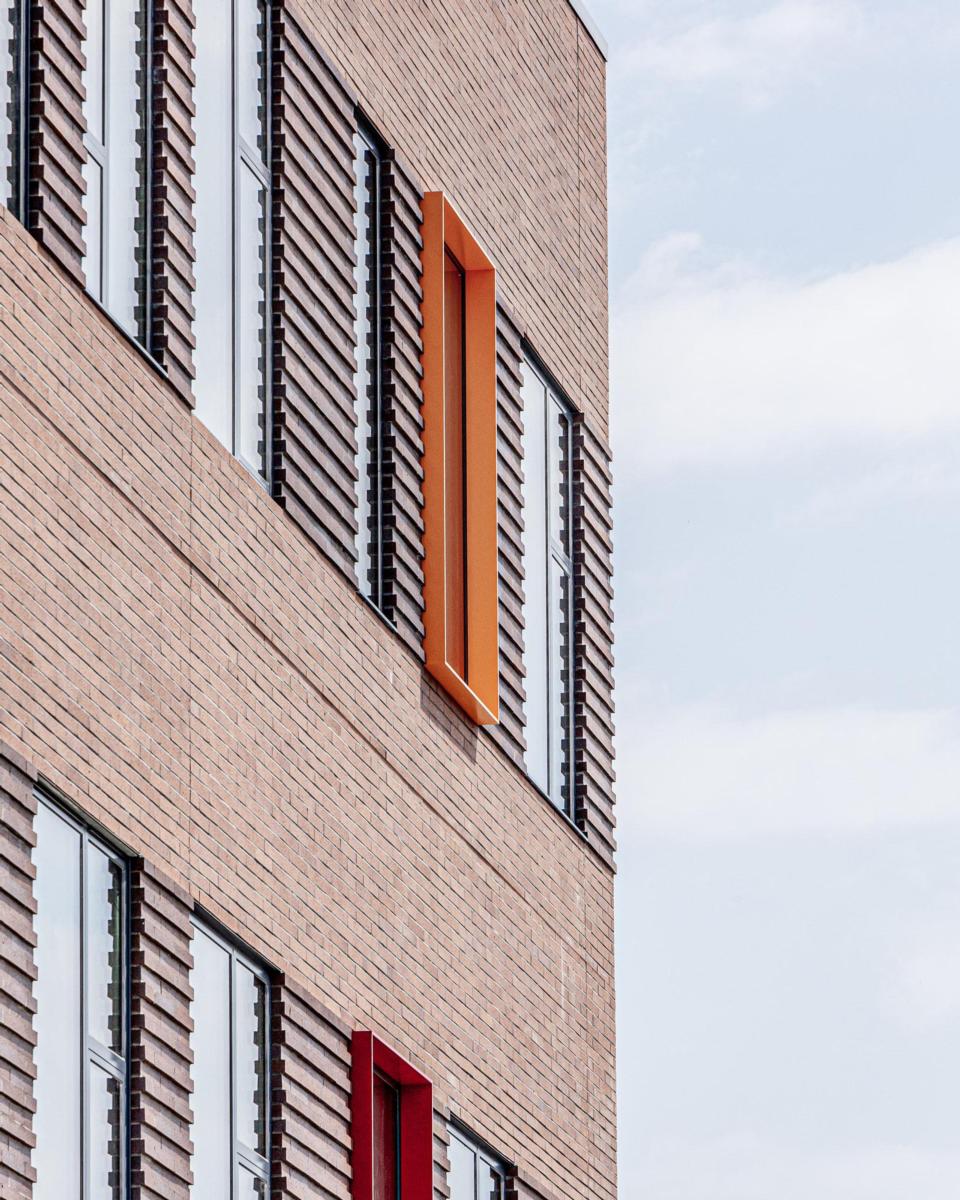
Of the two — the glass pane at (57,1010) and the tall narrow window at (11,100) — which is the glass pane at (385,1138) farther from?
the tall narrow window at (11,100)

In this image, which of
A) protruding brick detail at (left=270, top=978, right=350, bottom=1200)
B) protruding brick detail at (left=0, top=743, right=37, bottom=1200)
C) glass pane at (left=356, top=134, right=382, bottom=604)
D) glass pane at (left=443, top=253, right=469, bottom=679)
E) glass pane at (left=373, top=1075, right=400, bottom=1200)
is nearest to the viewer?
protruding brick detail at (left=0, top=743, right=37, bottom=1200)

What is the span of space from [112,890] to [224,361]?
374cm


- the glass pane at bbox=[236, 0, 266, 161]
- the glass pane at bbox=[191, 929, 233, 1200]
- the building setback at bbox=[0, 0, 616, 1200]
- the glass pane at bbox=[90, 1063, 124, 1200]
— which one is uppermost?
the glass pane at bbox=[236, 0, 266, 161]

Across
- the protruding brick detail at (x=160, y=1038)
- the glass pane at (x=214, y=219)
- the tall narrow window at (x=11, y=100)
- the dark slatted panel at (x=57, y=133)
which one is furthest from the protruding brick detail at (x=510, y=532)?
the tall narrow window at (x=11, y=100)

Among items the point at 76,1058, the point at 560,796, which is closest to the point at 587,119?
the point at 560,796

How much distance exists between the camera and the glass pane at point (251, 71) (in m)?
18.0

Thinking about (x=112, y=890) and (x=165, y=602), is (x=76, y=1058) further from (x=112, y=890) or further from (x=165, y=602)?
(x=165, y=602)

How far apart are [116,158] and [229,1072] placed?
498 centimetres

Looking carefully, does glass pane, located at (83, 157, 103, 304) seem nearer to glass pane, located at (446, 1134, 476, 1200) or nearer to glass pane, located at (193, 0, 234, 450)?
glass pane, located at (193, 0, 234, 450)

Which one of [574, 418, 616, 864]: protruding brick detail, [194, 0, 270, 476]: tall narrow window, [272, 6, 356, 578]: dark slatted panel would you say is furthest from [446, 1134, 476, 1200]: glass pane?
[194, 0, 270, 476]: tall narrow window

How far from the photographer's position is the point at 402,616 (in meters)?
19.6

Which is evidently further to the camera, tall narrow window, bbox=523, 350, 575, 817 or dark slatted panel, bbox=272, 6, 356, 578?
tall narrow window, bbox=523, 350, 575, 817

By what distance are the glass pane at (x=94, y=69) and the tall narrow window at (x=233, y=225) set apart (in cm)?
132

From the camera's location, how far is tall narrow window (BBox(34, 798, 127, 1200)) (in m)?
14.0
